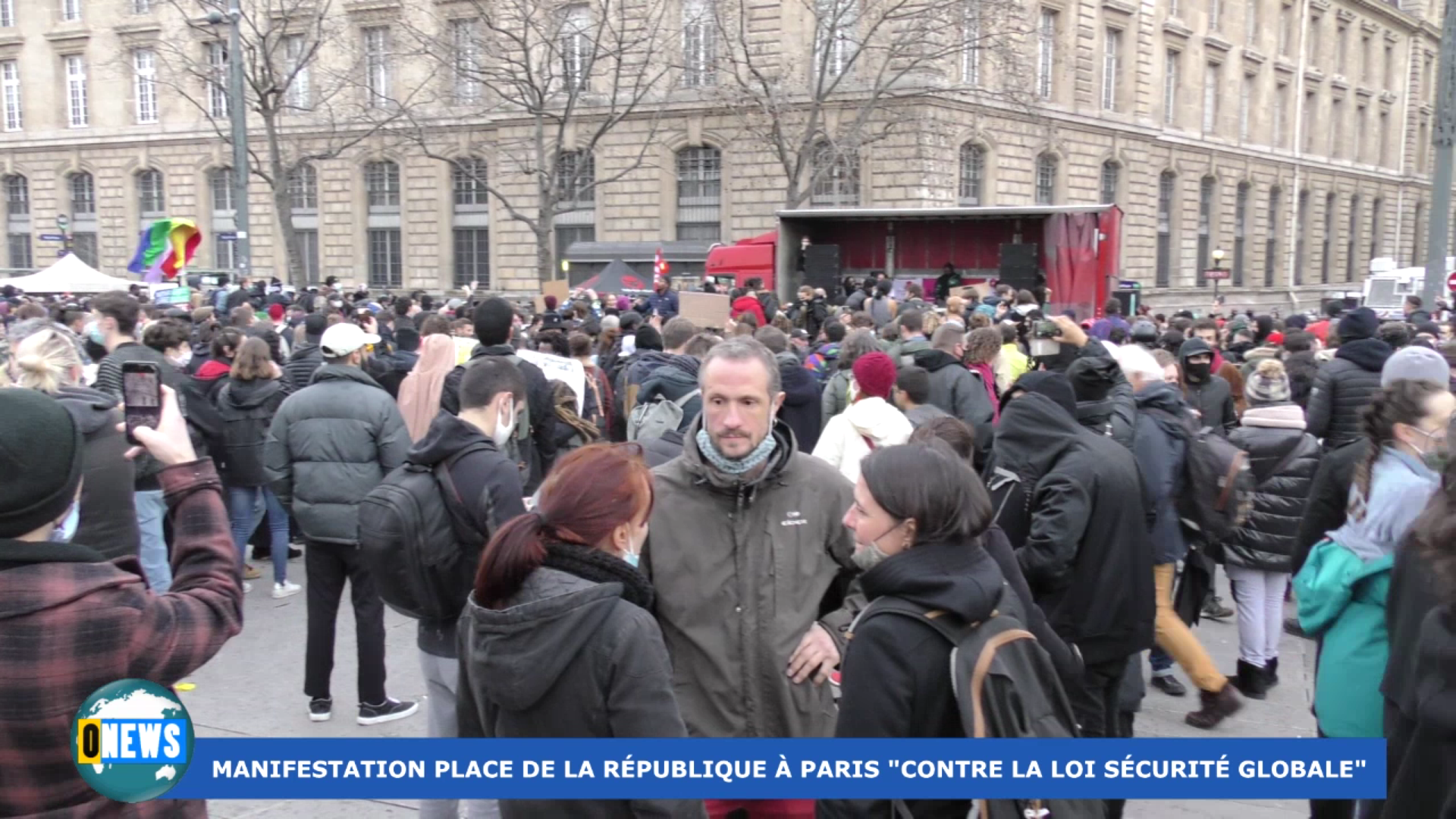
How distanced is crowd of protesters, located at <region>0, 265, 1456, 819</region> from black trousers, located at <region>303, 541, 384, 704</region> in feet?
0.06

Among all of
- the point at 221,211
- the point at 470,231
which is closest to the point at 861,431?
the point at 470,231

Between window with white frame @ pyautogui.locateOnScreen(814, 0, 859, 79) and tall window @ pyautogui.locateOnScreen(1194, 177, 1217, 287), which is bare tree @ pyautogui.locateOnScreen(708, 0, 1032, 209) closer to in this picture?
window with white frame @ pyautogui.locateOnScreen(814, 0, 859, 79)

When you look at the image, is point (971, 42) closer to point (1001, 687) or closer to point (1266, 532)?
point (1266, 532)

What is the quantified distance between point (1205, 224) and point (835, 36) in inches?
834

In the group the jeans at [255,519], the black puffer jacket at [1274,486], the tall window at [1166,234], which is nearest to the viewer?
the black puffer jacket at [1274,486]

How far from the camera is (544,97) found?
2794 cm

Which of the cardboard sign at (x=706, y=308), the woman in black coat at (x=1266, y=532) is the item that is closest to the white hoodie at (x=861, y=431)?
the woman in black coat at (x=1266, y=532)

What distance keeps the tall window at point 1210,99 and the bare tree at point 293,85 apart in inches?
1124

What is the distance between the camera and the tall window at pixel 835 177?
1043 inches

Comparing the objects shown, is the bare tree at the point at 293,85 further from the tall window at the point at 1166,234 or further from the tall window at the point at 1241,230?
the tall window at the point at 1241,230

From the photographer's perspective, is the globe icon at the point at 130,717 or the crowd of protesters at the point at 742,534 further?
the crowd of protesters at the point at 742,534

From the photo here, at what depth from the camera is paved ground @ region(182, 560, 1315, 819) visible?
463cm

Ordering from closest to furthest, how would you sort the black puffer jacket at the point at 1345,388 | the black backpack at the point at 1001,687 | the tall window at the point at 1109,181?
the black backpack at the point at 1001,687
the black puffer jacket at the point at 1345,388
the tall window at the point at 1109,181

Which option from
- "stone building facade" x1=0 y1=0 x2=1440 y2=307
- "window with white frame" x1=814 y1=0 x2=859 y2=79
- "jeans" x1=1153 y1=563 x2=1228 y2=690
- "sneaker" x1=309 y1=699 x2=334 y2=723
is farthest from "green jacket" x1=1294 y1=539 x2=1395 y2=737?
"stone building facade" x1=0 y1=0 x2=1440 y2=307
